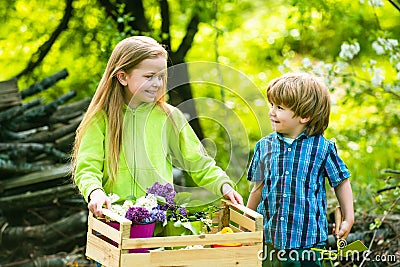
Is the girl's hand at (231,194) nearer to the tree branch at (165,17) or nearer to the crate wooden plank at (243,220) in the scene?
the crate wooden plank at (243,220)

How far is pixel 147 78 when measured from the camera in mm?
2883

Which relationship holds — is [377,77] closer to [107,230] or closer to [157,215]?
[157,215]

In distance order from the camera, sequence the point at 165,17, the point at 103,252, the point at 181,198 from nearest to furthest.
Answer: the point at 103,252 → the point at 181,198 → the point at 165,17

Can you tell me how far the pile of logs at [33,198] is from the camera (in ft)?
16.6

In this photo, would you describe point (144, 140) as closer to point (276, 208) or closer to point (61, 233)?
point (276, 208)

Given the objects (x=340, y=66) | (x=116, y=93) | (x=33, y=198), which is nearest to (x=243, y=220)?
(x=116, y=93)

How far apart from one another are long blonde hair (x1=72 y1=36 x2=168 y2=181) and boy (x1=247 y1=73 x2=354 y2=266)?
0.53m

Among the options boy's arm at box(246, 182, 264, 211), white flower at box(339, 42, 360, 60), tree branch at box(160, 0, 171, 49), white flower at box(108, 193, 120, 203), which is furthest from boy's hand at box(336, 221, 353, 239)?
tree branch at box(160, 0, 171, 49)

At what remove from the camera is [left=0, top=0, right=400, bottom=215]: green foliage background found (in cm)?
545

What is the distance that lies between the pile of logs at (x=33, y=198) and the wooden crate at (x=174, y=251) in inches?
96.7

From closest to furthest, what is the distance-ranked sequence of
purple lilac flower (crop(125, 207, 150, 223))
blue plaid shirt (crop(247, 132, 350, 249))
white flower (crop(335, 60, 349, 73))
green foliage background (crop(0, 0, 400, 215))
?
purple lilac flower (crop(125, 207, 150, 223)), blue plaid shirt (crop(247, 132, 350, 249)), white flower (crop(335, 60, 349, 73)), green foliage background (crop(0, 0, 400, 215))

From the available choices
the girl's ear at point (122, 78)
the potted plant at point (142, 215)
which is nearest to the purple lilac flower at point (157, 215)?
the potted plant at point (142, 215)

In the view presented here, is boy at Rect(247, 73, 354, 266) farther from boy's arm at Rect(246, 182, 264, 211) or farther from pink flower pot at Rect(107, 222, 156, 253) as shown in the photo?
pink flower pot at Rect(107, 222, 156, 253)

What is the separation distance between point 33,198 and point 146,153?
2390 mm
